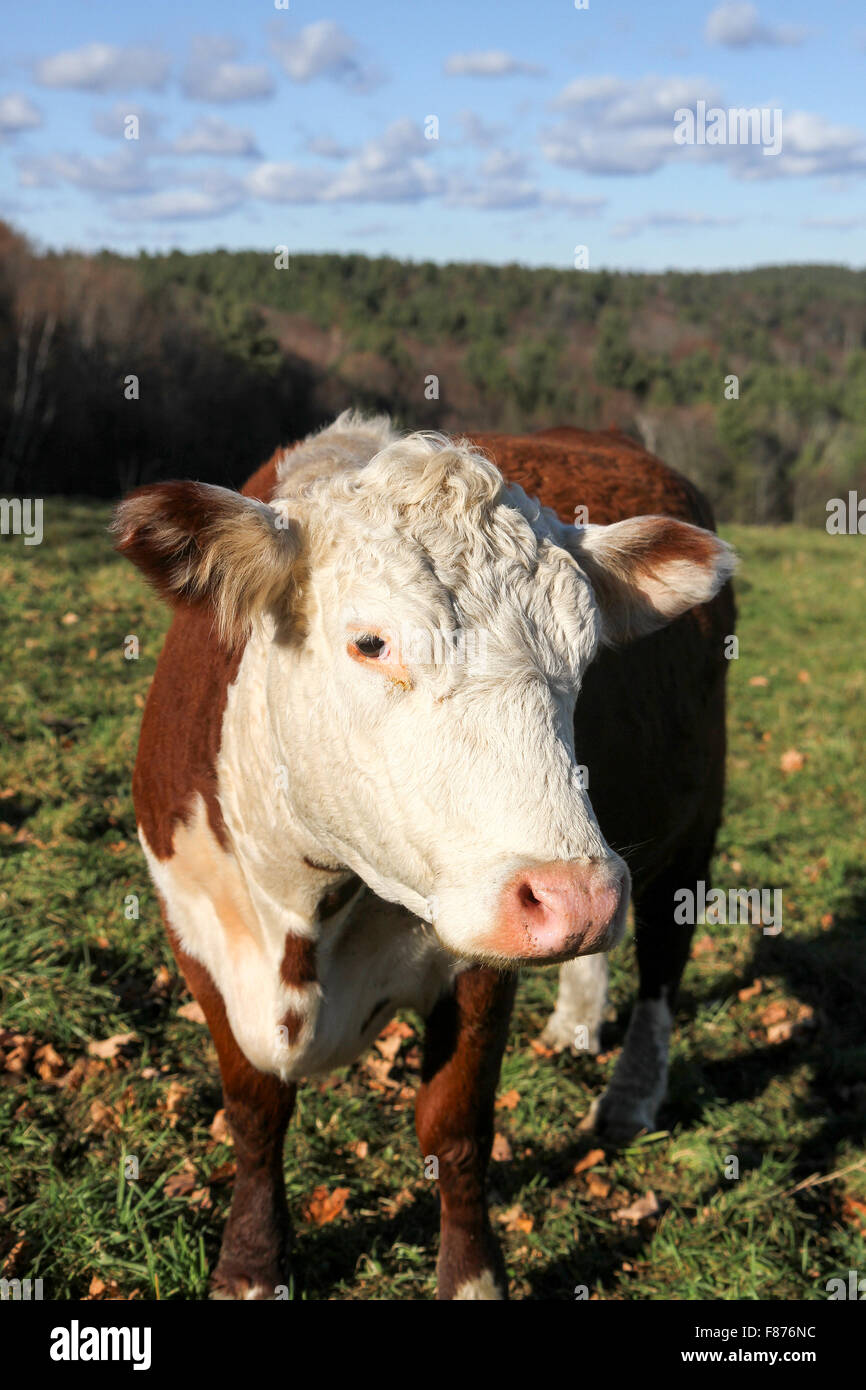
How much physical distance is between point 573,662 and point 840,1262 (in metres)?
2.60

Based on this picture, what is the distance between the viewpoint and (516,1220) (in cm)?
367

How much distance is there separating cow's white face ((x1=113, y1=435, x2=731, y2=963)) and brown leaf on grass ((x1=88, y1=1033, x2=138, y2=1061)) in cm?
197

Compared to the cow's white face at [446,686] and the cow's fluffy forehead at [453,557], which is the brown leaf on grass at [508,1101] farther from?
the cow's fluffy forehead at [453,557]

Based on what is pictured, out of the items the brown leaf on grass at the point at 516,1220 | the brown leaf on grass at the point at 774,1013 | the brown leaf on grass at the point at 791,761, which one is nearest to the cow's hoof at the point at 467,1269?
the brown leaf on grass at the point at 516,1220

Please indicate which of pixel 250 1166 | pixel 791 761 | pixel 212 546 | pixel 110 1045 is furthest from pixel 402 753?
pixel 791 761

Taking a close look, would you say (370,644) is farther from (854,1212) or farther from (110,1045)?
(854,1212)

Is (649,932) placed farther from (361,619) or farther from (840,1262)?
(361,619)

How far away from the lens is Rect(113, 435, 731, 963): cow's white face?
1.91 m

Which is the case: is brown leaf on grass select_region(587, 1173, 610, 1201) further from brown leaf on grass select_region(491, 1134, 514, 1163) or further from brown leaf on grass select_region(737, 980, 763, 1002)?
brown leaf on grass select_region(737, 980, 763, 1002)

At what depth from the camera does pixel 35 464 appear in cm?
2486

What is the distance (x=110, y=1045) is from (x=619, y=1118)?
1.96 meters

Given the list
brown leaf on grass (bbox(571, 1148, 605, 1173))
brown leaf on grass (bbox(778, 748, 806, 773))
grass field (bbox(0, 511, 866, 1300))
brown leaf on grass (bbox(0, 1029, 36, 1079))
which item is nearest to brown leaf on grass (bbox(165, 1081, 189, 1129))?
grass field (bbox(0, 511, 866, 1300))

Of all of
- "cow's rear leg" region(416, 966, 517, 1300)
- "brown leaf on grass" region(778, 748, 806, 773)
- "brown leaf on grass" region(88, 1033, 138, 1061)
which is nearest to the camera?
"cow's rear leg" region(416, 966, 517, 1300)
